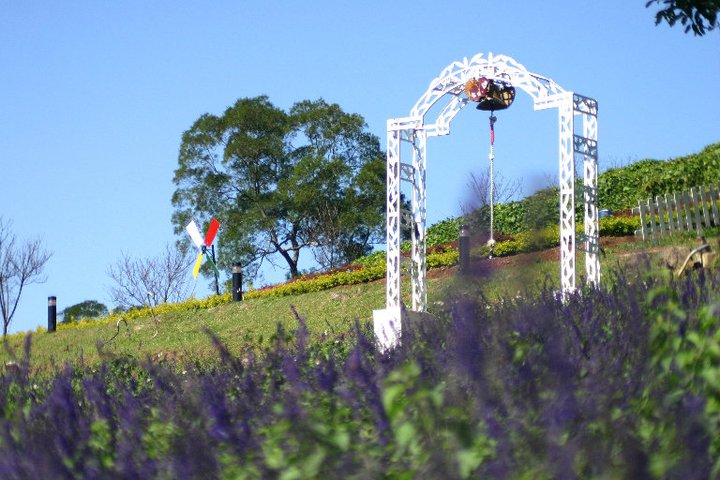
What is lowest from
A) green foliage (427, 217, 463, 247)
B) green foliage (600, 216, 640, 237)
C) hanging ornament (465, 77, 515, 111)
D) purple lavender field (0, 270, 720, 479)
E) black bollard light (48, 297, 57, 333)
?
purple lavender field (0, 270, 720, 479)

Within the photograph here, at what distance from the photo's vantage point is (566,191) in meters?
10.8

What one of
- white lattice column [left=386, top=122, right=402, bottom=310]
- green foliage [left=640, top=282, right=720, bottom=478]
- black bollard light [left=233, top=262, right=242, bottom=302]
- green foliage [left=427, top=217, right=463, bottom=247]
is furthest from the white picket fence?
green foliage [left=640, top=282, right=720, bottom=478]

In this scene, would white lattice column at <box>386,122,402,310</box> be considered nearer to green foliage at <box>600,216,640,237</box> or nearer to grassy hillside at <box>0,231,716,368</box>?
grassy hillside at <box>0,231,716,368</box>

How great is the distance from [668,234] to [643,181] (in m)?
4.99

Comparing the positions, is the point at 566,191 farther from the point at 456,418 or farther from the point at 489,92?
the point at 456,418

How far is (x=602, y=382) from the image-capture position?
2.48 metres

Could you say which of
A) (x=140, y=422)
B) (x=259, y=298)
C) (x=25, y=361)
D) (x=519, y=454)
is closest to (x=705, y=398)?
(x=519, y=454)

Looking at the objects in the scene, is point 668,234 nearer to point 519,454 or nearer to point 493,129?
point 493,129

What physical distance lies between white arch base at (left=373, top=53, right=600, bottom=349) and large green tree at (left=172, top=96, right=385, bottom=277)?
65.5 feet

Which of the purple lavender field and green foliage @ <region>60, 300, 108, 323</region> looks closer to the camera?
the purple lavender field

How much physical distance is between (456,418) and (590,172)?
952 centimetres

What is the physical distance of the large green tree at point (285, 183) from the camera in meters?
33.0

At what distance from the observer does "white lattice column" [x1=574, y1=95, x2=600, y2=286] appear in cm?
1105

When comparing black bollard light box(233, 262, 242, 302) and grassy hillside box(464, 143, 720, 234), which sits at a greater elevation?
grassy hillside box(464, 143, 720, 234)
